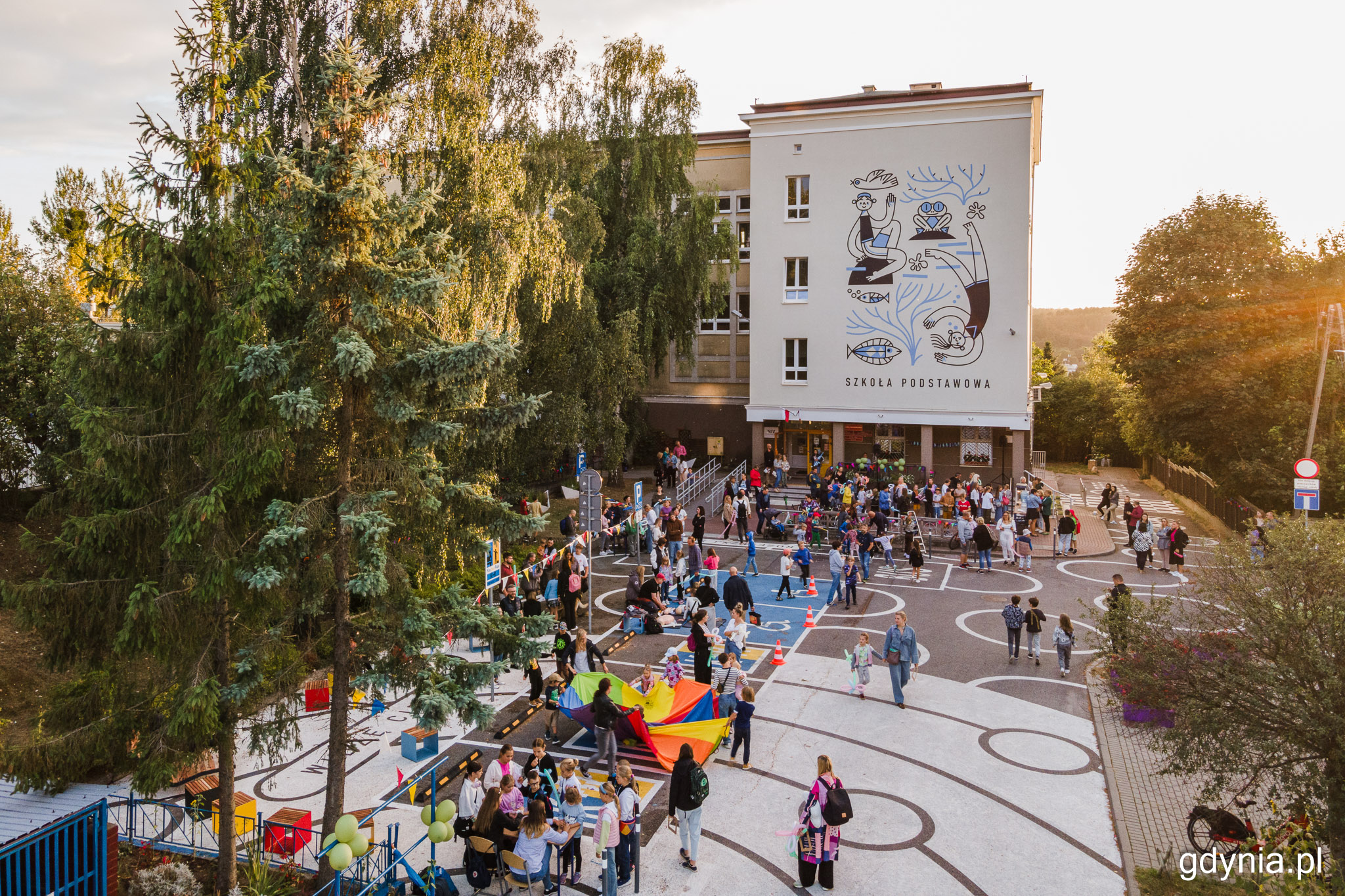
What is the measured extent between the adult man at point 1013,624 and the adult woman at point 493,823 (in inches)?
466

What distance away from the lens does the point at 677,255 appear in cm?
3500

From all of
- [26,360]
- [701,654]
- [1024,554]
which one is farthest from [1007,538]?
→ [26,360]

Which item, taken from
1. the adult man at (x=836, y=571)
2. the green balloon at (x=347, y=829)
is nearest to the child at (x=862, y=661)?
the adult man at (x=836, y=571)

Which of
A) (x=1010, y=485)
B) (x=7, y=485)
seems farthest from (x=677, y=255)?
(x=7, y=485)

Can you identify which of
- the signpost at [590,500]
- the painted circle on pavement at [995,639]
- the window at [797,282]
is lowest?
the painted circle on pavement at [995,639]

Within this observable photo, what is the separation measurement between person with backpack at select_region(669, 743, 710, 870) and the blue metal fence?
21.2 ft

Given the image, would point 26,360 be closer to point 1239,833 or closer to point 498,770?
point 498,770

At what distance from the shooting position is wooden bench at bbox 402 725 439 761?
13586 millimetres

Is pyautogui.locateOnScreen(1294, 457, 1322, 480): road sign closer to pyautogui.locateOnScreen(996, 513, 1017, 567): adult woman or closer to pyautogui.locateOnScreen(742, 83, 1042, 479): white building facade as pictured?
Answer: pyautogui.locateOnScreen(996, 513, 1017, 567): adult woman

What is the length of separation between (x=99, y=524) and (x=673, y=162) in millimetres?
30299

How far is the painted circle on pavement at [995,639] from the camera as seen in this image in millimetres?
18984

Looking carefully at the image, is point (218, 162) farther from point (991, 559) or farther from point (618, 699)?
point (991, 559)

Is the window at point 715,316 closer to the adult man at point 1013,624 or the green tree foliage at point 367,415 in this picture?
the adult man at point 1013,624

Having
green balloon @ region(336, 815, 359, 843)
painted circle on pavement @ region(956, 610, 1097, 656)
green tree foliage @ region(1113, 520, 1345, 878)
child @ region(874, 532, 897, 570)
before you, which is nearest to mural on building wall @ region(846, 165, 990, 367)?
child @ region(874, 532, 897, 570)
